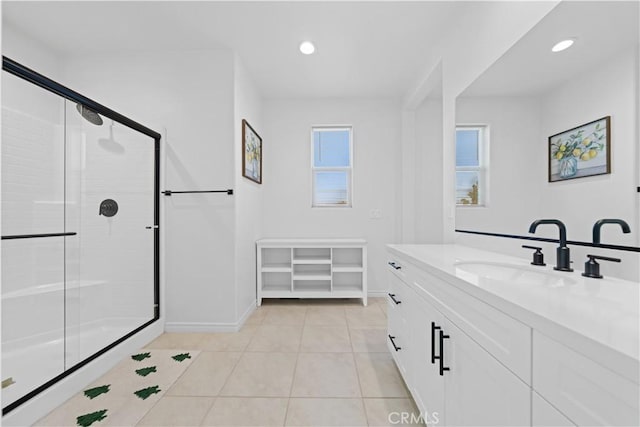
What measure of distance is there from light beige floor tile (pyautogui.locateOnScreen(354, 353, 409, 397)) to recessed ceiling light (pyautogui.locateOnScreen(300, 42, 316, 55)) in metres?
2.66

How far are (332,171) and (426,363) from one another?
2.83 m

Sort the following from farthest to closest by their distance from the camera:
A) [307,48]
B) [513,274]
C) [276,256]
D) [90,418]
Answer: [276,256]
[307,48]
[90,418]
[513,274]

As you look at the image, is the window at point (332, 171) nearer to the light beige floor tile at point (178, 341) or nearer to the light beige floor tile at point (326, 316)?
the light beige floor tile at point (326, 316)

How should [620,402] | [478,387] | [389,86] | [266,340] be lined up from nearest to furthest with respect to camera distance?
1. [620,402]
2. [478,387]
3. [266,340]
4. [389,86]

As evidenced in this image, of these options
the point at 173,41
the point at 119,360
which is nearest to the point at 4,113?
the point at 173,41

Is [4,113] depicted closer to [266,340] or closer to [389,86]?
[266,340]

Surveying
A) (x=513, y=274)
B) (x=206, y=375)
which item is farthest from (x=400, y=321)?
(x=206, y=375)

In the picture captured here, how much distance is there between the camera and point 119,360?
2.08 meters

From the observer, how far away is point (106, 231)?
7.24ft

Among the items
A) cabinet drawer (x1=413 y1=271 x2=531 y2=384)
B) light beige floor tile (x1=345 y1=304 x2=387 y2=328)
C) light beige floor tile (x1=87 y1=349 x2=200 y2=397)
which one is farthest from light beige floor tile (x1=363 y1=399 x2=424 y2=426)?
light beige floor tile (x1=87 y1=349 x2=200 y2=397)

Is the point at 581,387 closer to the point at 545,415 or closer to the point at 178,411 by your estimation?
the point at 545,415

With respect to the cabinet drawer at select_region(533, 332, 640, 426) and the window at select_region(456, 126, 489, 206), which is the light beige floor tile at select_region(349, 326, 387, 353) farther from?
the cabinet drawer at select_region(533, 332, 640, 426)

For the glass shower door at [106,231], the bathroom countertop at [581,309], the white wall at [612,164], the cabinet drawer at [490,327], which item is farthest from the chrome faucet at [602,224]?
the glass shower door at [106,231]

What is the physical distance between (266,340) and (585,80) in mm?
2569
